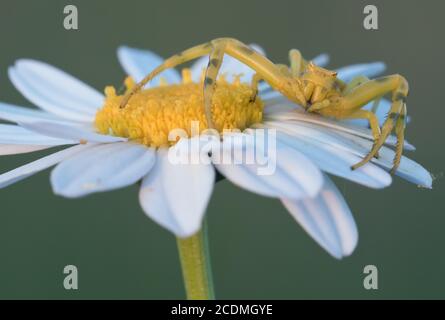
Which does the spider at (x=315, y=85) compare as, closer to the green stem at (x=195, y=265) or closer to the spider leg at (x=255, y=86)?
the spider leg at (x=255, y=86)

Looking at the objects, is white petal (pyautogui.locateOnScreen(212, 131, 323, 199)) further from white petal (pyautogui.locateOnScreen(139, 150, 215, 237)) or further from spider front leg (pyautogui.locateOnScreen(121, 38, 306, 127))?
spider front leg (pyautogui.locateOnScreen(121, 38, 306, 127))

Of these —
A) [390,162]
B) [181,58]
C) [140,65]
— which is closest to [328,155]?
[390,162]

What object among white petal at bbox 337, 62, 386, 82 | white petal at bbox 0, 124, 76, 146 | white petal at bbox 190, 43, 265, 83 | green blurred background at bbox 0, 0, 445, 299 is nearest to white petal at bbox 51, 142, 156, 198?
white petal at bbox 0, 124, 76, 146

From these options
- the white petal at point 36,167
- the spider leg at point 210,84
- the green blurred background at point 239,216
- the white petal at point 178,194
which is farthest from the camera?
the green blurred background at point 239,216

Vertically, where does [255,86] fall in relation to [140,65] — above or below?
below

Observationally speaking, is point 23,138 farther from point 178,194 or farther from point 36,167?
point 178,194

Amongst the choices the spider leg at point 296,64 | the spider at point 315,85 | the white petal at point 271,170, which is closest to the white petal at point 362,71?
the spider leg at point 296,64
